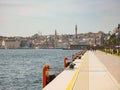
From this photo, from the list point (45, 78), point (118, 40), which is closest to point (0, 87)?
point (45, 78)

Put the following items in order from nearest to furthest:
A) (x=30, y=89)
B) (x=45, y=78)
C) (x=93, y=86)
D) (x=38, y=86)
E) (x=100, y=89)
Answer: (x=100, y=89) < (x=93, y=86) < (x=45, y=78) < (x=30, y=89) < (x=38, y=86)

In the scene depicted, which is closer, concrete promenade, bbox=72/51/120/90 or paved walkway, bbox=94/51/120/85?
concrete promenade, bbox=72/51/120/90

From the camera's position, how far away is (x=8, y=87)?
108 feet

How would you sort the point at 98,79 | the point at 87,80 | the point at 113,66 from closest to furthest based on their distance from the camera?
1. the point at 87,80
2. the point at 98,79
3. the point at 113,66

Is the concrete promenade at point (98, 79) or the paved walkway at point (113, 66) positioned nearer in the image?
the concrete promenade at point (98, 79)

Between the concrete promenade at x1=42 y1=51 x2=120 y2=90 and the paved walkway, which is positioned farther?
the paved walkway

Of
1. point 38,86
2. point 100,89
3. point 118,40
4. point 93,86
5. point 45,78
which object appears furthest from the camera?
point 118,40

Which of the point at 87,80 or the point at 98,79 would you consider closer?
the point at 87,80

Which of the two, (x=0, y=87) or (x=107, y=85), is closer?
(x=107, y=85)

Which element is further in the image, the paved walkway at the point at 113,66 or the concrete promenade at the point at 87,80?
the paved walkway at the point at 113,66

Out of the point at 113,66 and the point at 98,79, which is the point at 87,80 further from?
the point at 113,66

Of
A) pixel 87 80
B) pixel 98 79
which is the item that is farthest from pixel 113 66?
pixel 87 80

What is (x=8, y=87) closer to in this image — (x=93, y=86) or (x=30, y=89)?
(x=30, y=89)

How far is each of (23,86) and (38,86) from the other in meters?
1.45
